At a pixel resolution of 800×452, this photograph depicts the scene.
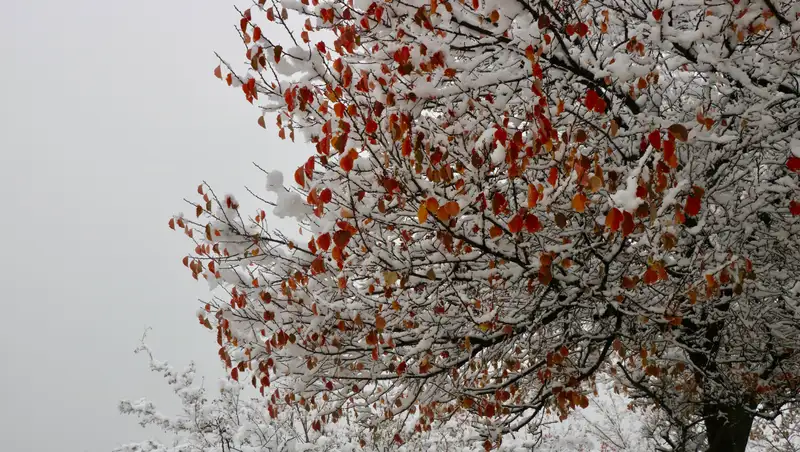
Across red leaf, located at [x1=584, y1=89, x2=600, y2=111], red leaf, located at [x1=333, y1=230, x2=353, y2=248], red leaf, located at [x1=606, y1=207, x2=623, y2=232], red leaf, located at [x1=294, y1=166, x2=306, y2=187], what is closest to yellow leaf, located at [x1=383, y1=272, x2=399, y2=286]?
red leaf, located at [x1=333, y1=230, x2=353, y2=248]

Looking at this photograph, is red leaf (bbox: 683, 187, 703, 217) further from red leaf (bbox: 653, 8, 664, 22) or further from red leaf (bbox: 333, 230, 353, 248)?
red leaf (bbox: 333, 230, 353, 248)

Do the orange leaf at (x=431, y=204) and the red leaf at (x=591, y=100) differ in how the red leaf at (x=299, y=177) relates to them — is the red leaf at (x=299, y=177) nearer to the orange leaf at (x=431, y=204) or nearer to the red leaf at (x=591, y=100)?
the orange leaf at (x=431, y=204)

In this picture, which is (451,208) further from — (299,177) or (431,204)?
(299,177)

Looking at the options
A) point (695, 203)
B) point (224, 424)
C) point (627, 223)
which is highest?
point (224, 424)

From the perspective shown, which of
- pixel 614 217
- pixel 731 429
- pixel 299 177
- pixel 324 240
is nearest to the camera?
pixel 614 217

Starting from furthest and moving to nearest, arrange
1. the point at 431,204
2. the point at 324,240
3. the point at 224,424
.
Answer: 1. the point at 224,424
2. the point at 324,240
3. the point at 431,204

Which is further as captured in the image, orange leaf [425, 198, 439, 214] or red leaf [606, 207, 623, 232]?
orange leaf [425, 198, 439, 214]

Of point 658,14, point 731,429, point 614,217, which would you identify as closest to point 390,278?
point 614,217

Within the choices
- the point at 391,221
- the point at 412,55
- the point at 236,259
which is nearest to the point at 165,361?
the point at 236,259

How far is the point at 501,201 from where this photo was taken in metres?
2.99

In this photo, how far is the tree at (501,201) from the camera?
3203 mm

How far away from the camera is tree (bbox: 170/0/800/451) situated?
3.20 meters

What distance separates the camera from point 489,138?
2.98m

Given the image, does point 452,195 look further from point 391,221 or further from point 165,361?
point 165,361
